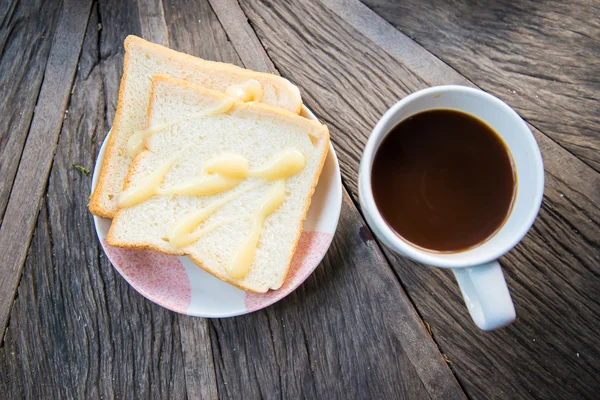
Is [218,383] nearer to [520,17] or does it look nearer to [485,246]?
[485,246]

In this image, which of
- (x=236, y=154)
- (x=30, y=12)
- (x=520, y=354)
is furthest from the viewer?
(x=30, y=12)

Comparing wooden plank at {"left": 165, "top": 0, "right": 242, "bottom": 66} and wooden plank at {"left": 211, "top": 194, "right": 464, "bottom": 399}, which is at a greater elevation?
wooden plank at {"left": 165, "top": 0, "right": 242, "bottom": 66}

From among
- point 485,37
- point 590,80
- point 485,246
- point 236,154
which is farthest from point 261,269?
point 590,80

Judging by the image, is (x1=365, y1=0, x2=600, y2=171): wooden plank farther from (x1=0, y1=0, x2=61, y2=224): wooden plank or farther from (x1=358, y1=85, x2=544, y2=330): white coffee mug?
(x1=0, y1=0, x2=61, y2=224): wooden plank

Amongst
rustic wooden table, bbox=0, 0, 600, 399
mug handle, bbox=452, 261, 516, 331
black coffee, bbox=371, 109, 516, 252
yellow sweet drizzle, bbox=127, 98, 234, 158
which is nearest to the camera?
mug handle, bbox=452, 261, 516, 331

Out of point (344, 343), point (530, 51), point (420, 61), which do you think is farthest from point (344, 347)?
point (530, 51)

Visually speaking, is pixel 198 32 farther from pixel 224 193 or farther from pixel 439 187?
pixel 439 187

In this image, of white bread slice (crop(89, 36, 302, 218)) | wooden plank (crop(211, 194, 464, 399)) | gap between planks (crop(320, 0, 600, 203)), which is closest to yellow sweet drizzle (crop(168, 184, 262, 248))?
white bread slice (crop(89, 36, 302, 218))
